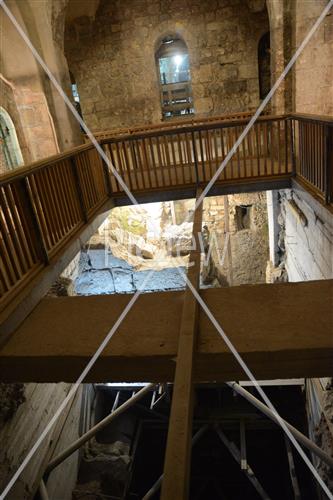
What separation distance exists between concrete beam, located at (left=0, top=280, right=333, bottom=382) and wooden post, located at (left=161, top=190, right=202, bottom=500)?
111 mm

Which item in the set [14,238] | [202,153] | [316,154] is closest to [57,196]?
[14,238]

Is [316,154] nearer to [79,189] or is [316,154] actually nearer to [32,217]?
[79,189]

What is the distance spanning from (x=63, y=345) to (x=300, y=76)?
6973 millimetres

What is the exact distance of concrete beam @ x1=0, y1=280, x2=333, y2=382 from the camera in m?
2.21

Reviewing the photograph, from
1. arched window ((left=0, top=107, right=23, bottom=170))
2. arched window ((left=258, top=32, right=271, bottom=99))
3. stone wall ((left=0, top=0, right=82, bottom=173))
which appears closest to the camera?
stone wall ((left=0, top=0, right=82, bottom=173))

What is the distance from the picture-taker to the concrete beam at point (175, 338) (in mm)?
2209

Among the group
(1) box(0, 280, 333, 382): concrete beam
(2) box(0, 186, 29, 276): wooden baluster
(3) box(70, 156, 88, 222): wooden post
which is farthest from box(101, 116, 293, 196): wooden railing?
(1) box(0, 280, 333, 382): concrete beam

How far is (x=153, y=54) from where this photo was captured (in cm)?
1184

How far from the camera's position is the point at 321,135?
13.6ft


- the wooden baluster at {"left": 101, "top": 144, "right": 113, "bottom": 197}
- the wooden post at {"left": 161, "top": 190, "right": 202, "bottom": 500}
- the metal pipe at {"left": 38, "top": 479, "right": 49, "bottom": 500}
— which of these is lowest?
the metal pipe at {"left": 38, "top": 479, "right": 49, "bottom": 500}

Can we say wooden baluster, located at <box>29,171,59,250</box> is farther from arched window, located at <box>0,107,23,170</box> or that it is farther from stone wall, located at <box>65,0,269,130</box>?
stone wall, located at <box>65,0,269,130</box>

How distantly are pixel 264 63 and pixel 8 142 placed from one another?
887 centimetres

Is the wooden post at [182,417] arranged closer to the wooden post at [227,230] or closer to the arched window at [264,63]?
the wooden post at [227,230]

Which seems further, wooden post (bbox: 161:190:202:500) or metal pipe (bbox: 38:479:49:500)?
metal pipe (bbox: 38:479:49:500)
